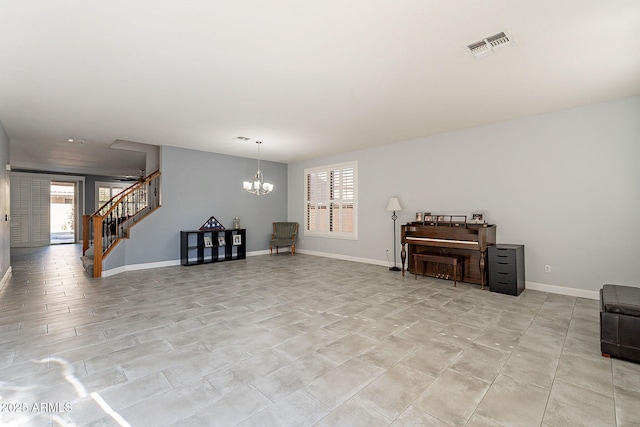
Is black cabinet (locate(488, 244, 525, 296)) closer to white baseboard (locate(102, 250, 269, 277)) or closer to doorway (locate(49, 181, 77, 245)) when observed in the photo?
white baseboard (locate(102, 250, 269, 277))

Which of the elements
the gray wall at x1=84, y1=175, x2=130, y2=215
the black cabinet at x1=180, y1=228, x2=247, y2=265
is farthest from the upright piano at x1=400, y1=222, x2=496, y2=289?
the gray wall at x1=84, y1=175, x2=130, y2=215

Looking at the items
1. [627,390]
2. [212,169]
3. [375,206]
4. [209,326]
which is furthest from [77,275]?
[627,390]

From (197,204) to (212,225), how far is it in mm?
634

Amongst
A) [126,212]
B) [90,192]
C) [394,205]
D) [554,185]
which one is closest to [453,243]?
[394,205]

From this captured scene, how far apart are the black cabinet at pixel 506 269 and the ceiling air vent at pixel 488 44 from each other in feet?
9.43

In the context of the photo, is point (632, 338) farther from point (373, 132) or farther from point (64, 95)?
point (64, 95)

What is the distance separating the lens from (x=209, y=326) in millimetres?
3238

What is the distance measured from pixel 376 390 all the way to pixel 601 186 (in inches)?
172

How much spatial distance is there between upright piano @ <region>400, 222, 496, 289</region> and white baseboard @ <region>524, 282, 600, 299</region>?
2.24 ft

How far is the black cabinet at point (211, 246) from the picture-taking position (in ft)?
22.7

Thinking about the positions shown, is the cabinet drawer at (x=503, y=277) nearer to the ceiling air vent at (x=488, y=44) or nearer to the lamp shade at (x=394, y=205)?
the lamp shade at (x=394, y=205)

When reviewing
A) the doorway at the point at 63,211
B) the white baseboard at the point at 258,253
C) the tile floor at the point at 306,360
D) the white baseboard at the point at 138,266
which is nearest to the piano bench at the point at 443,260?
the tile floor at the point at 306,360

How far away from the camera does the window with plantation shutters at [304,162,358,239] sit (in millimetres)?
7395

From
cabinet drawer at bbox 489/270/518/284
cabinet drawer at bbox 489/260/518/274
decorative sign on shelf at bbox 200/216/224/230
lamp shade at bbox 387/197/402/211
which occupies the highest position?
lamp shade at bbox 387/197/402/211
